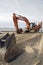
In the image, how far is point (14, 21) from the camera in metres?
21.6

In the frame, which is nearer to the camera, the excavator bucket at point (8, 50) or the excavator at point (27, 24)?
the excavator bucket at point (8, 50)

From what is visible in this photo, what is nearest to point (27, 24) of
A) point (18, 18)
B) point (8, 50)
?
point (18, 18)

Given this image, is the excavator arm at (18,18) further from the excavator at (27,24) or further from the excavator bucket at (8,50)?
the excavator bucket at (8,50)

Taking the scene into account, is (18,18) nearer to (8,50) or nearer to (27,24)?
(27,24)

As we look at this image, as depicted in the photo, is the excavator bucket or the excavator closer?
the excavator bucket

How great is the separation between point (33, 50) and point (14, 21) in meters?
9.71

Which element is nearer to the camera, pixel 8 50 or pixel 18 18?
pixel 8 50

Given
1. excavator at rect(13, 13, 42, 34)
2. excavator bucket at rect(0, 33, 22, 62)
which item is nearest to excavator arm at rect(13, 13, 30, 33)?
excavator at rect(13, 13, 42, 34)

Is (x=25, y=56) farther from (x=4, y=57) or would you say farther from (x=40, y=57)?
(x=4, y=57)

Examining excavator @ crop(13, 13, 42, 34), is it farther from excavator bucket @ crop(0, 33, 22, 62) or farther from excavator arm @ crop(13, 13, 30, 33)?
excavator bucket @ crop(0, 33, 22, 62)

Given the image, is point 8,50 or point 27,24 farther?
point 27,24

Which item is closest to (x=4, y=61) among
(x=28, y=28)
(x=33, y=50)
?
(x=33, y=50)

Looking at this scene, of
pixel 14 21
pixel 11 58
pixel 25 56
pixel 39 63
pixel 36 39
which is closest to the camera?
pixel 39 63

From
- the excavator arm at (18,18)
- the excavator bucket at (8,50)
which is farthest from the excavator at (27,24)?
the excavator bucket at (8,50)
